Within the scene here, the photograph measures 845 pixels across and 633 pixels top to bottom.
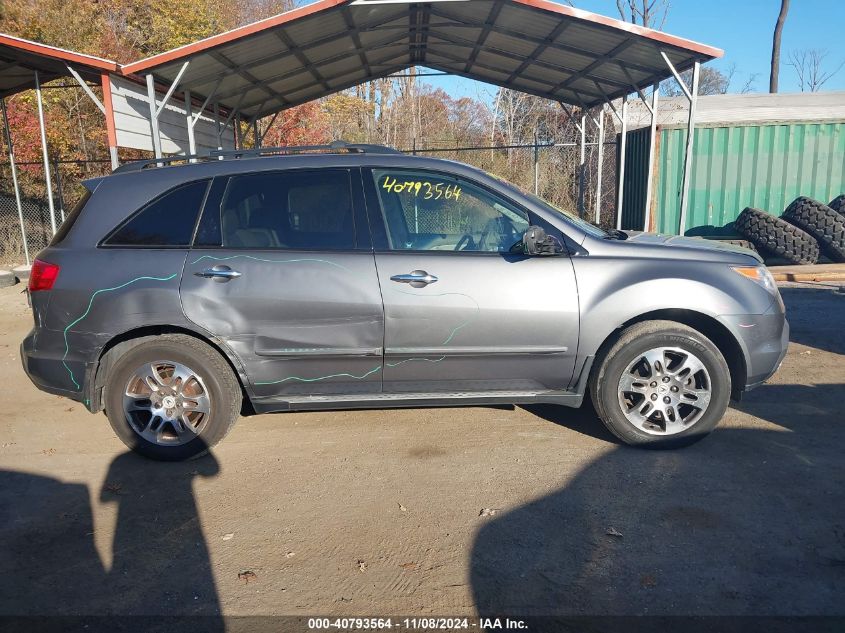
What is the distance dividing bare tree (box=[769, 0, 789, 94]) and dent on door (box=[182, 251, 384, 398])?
3483cm

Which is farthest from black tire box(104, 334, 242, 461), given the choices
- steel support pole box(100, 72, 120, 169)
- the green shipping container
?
the green shipping container

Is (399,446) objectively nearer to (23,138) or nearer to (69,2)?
(23,138)

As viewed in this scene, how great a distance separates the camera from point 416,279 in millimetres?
3768

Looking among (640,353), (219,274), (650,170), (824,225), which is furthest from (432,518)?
(824,225)

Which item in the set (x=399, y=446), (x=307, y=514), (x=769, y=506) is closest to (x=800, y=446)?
(x=769, y=506)

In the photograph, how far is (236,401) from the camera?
3912 millimetres

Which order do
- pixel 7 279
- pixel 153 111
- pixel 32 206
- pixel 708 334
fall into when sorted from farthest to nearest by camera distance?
pixel 32 206, pixel 7 279, pixel 153 111, pixel 708 334

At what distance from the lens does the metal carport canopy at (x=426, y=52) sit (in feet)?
26.8

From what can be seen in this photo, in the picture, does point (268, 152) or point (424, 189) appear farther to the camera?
point (268, 152)

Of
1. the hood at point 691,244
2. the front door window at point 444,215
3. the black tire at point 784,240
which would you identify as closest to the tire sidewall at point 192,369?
the front door window at point 444,215

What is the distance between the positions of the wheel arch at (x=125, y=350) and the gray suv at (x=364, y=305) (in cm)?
1

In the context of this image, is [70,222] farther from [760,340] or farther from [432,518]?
[760,340]

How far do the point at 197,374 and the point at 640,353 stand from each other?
9.14ft

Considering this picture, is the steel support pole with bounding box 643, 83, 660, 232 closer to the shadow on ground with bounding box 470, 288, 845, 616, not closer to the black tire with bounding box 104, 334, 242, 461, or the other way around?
the shadow on ground with bounding box 470, 288, 845, 616
